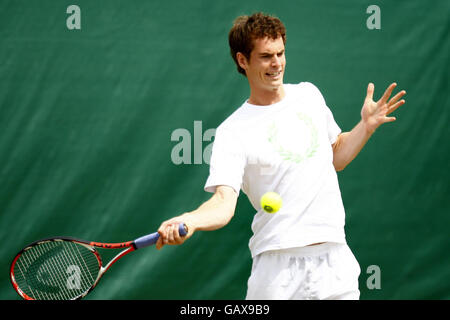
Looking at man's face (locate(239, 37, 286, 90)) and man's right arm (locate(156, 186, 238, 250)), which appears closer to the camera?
man's right arm (locate(156, 186, 238, 250))

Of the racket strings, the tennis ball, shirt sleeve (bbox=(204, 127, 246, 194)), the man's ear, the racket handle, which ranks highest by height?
the man's ear

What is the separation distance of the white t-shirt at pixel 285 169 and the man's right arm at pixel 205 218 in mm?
52

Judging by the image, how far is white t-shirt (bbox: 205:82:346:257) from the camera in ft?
7.88

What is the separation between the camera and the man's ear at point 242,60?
2.63 metres

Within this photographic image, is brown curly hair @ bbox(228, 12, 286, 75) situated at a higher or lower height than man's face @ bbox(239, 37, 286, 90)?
higher

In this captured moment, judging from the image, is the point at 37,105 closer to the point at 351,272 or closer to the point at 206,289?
the point at 206,289

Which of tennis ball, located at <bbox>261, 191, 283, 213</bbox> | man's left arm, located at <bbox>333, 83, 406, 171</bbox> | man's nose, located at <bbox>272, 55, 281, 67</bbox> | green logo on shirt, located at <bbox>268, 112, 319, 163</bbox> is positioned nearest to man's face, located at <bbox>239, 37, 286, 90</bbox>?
man's nose, located at <bbox>272, 55, 281, 67</bbox>

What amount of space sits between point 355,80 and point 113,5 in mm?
1429

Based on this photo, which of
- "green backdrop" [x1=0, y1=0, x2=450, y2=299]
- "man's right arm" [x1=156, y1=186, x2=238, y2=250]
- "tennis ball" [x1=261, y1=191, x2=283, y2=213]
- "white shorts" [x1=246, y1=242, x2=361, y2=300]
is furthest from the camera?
"green backdrop" [x1=0, y1=0, x2=450, y2=299]

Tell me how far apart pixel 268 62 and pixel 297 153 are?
38cm

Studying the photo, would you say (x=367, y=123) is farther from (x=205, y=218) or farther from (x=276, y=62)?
(x=205, y=218)

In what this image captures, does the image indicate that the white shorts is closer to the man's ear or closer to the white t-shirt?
the white t-shirt

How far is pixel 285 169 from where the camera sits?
2438 millimetres
